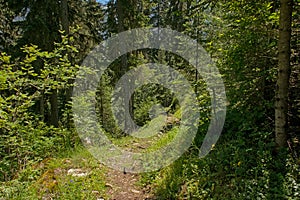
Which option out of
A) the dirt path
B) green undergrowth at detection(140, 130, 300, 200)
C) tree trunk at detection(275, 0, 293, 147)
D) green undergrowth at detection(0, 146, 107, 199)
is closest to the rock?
green undergrowth at detection(0, 146, 107, 199)

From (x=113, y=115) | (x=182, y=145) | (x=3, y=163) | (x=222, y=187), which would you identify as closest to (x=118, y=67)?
(x=113, y=115)

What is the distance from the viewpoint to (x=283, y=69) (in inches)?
151

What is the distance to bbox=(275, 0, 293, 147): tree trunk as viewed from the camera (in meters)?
3.79

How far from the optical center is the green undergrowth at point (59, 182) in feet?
12.7

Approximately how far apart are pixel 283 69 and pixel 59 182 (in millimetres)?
4056

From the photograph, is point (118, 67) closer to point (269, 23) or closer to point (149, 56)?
point (149, 56)

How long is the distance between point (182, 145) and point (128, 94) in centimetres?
877

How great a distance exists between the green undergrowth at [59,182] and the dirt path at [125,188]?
170 mm

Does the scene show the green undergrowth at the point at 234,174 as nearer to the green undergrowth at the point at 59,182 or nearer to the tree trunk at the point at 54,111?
the green undergrowth at the point at 59,182

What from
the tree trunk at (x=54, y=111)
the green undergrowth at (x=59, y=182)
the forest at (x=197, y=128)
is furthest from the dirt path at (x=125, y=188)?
the tree trunk at (x=54, y=111)

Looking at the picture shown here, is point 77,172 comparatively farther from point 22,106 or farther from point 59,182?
point 22,106

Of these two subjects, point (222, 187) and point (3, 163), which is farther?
point (3, 163)

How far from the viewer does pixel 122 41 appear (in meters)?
13.7

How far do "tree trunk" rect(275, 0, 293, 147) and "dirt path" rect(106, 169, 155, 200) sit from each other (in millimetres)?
2399
